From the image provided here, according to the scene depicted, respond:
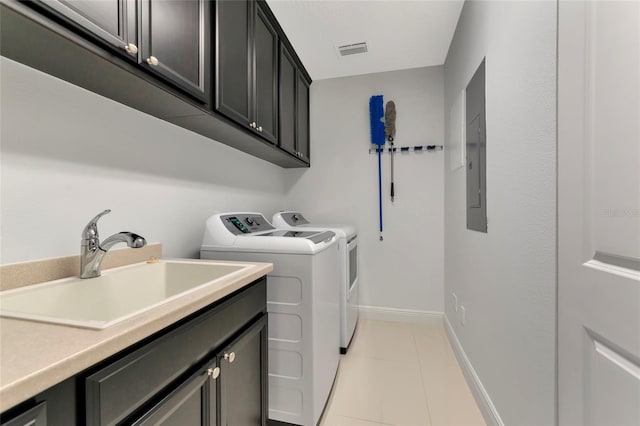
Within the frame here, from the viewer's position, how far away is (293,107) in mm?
2400

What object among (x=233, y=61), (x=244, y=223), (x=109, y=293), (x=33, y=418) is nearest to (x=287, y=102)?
(x=233, y=61)

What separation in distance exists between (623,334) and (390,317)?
7.53ft

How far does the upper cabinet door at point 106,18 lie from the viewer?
0.72 m

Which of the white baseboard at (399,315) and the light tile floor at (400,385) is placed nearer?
the light tile floor at (400,385)

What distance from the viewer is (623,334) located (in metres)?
0.62

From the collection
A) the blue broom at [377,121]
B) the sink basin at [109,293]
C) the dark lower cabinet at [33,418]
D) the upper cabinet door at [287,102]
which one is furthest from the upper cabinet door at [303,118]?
the dark lower cabinet at [33,418]

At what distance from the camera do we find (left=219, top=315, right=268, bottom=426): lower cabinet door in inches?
36.2

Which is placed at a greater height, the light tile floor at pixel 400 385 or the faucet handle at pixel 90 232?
the faucet handle at pixel 90 232

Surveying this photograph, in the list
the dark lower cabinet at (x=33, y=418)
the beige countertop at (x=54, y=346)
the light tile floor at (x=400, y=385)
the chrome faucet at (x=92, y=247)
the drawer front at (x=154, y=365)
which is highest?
the chrome faucet at (x=92, y=247)

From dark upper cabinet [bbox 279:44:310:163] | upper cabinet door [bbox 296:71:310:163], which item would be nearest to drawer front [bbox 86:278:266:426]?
dark upper cabinet [bbox 279:44:310:163]

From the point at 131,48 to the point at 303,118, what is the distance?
1.93 m

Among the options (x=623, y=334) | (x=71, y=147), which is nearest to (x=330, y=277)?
(x=623, y=334)

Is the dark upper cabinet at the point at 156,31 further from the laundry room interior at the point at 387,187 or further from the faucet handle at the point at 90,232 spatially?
the faucet handle at the point at 90,232

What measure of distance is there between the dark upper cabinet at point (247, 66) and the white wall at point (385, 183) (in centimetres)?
101
